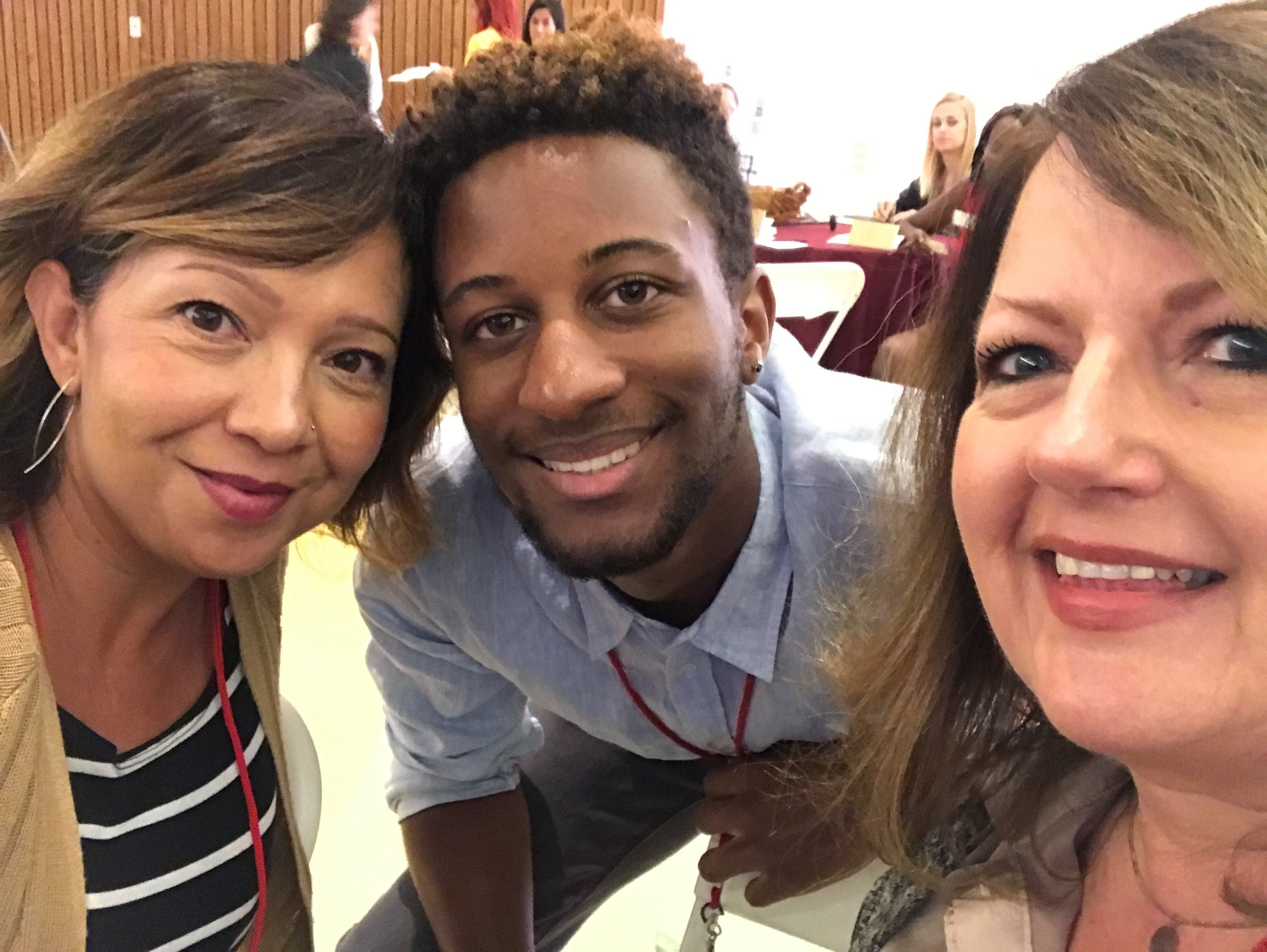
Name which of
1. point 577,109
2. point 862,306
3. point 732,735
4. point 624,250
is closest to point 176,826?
point 732,735

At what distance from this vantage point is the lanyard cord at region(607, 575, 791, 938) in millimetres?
1337

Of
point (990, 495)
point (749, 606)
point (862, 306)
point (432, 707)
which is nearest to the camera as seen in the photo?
point (990, 495)

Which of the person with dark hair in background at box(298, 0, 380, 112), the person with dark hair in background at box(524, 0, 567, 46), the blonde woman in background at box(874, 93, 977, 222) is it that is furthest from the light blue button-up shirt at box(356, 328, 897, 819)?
the person with dark hair in background at box(524, 0, 567, 46)

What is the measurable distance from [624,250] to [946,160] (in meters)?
4.52

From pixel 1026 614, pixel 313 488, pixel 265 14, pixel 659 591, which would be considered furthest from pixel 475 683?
pixel 265 14

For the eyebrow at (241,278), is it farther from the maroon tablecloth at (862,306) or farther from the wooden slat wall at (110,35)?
the wooden slat wall at (110,35)

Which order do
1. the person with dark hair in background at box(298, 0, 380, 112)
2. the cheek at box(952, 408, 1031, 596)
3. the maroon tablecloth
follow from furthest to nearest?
the person with dark hair in background at box(298, 0, 380, 112)
the maroon tablecloth
the cheek at box(952, 408, 1031, 596)

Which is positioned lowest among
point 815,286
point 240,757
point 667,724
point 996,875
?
point 667,724

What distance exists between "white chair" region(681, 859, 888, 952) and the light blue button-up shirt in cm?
20

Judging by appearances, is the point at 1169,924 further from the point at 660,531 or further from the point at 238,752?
the point at 238,752

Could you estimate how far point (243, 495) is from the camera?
3.31 ft

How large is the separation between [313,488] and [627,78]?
64cm

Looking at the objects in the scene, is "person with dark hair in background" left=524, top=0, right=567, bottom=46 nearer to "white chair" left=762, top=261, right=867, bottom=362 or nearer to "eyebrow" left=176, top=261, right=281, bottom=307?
"white chair" left=762, top=261, right=867, bottom=362

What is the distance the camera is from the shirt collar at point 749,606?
1.31 m
